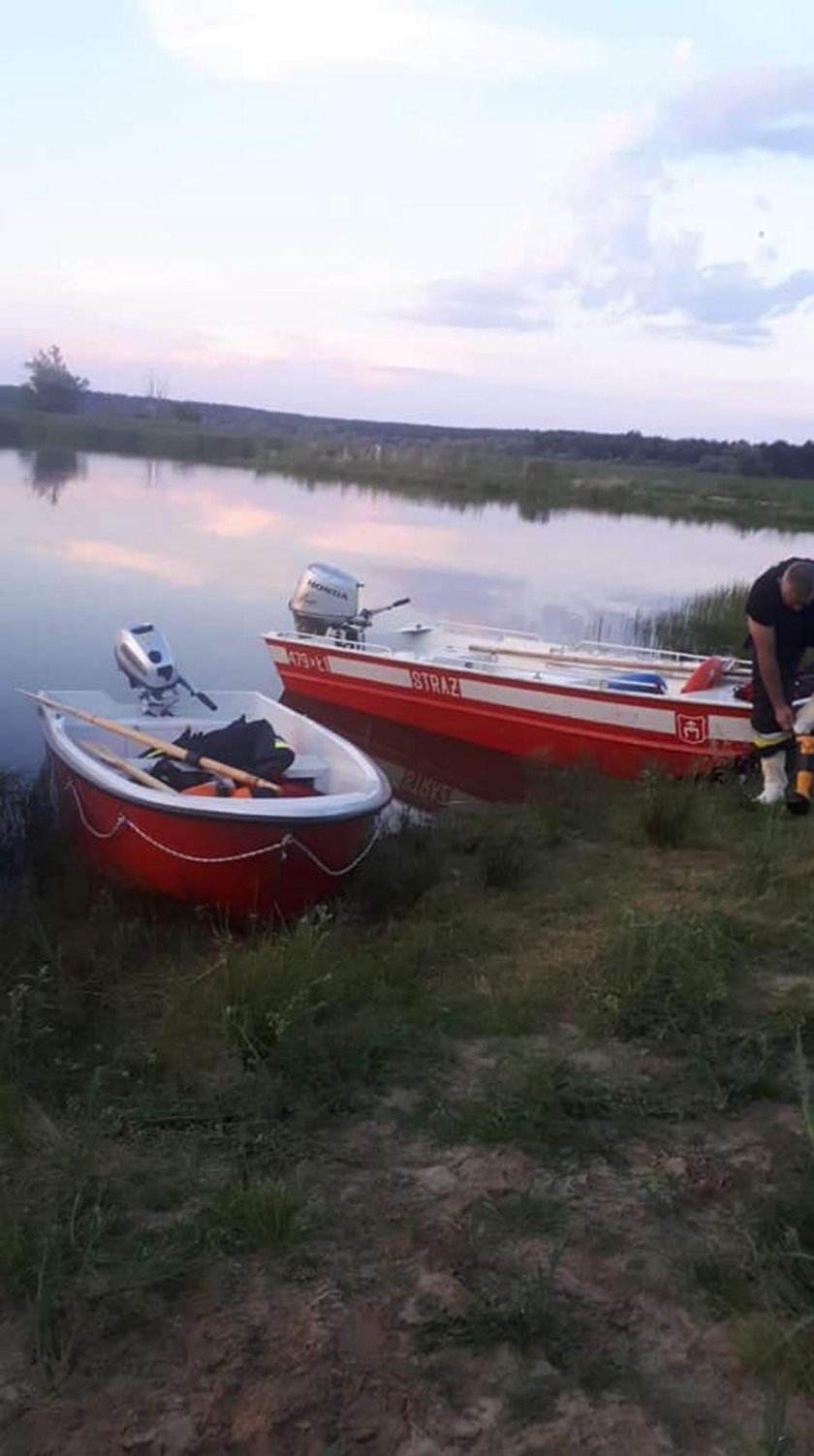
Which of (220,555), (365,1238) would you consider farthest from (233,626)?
(365,1238)

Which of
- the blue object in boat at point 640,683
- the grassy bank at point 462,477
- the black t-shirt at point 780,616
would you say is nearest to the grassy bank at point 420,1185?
the black t-shirt at point 780,616

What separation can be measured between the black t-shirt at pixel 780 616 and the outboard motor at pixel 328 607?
6.41m

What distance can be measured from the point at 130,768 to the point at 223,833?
1.23 metres

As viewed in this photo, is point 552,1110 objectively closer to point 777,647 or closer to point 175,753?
point 175,753

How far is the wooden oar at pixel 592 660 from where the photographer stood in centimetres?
1209

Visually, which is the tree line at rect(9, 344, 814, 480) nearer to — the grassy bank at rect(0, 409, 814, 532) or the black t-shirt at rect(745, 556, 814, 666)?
the grassy bank at rect(0, 409, 814, 532)

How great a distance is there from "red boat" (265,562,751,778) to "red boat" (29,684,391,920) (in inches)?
137

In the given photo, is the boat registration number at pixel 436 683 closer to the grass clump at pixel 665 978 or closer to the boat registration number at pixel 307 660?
the boat registration number at pixel 307 660

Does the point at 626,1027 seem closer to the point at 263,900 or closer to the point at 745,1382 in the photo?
the point at 745,1382

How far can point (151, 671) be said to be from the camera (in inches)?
384

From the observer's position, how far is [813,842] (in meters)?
6.94

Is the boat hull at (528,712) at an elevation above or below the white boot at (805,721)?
below

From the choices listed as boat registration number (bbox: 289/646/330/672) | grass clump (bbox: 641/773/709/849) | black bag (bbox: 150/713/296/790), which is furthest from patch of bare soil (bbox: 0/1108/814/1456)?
boat registration number (bbox: 289/646/330/672)

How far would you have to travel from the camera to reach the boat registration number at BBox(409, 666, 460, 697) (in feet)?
40.4
